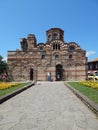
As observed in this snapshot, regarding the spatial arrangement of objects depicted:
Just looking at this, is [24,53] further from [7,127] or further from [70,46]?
[7,127]

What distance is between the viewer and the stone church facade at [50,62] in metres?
45.1

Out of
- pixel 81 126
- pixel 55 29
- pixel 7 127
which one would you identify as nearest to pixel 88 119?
pixel 81 126

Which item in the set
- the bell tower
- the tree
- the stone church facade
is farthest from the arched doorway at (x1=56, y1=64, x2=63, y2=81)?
the tree

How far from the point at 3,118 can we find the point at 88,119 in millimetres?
3366

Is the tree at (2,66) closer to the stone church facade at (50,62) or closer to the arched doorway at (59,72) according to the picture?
the stone church facade at (50,62)

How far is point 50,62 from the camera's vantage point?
150ft

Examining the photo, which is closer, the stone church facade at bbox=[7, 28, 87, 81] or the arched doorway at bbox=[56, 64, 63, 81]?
the stone church facade at bbox=[7, 28, 87, 81]

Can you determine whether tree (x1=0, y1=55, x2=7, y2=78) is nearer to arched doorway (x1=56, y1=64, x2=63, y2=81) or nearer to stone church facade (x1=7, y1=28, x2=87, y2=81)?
stone church facade (x1=7, y1=28, x2=87, y2=81)

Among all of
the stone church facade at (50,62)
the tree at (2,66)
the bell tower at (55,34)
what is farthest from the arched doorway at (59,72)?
the tree at (2,66)

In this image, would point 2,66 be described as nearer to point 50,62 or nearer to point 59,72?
point 50,62

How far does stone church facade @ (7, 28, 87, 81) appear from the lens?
45.1 m

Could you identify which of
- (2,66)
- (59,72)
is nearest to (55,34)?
(59,72)

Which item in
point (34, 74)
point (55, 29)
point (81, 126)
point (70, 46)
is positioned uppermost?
point (55, 29)

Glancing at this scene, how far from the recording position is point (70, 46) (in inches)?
1831
